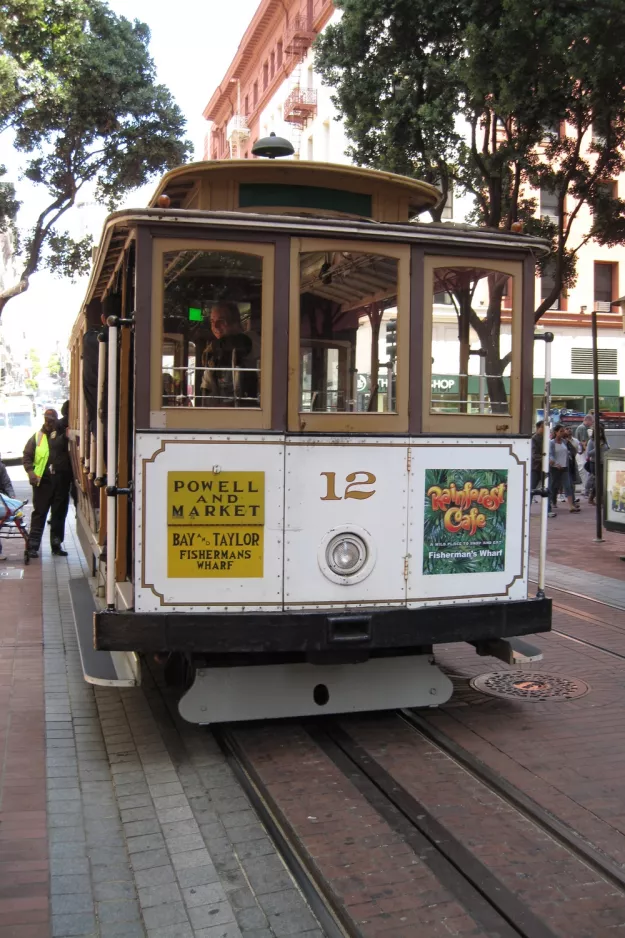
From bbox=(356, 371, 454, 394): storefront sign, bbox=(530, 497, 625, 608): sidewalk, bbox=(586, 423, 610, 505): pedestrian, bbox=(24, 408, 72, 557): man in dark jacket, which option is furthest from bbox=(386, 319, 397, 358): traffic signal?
bbox=(586, 423, 610, 505): pedestrian

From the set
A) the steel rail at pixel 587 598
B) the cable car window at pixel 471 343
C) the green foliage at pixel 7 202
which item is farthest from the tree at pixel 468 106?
the green foliage at pixel 7 202

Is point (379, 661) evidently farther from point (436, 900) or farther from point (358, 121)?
point (358, 121)

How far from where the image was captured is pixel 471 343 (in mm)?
5793

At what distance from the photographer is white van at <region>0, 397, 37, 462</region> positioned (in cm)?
3134

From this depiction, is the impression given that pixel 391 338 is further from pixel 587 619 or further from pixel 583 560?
pixel 583 560

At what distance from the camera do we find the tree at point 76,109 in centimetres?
1841

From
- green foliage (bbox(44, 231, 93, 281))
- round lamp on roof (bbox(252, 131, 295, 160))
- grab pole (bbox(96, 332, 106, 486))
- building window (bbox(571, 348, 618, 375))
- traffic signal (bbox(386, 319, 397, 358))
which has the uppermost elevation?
green foliage (bbox(44, 231, 93, 281))

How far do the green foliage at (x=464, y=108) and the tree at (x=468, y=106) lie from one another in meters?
0.02

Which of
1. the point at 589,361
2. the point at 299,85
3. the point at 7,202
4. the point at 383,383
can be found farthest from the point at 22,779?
the point at 299,85

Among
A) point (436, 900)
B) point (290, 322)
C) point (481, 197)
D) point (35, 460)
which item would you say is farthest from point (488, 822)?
point (481, 197)

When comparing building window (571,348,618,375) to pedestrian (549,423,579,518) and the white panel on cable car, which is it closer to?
pedestrian (549,423,579,518)

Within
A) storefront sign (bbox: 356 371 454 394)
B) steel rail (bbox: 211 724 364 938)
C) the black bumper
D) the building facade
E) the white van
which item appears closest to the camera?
steel rail (bbox: 211 724 364 938)

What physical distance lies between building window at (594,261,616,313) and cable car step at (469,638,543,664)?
31.6m

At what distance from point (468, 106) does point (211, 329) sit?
11.4 meters
